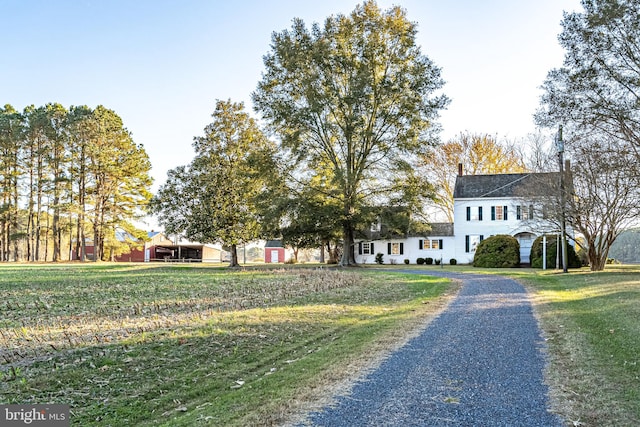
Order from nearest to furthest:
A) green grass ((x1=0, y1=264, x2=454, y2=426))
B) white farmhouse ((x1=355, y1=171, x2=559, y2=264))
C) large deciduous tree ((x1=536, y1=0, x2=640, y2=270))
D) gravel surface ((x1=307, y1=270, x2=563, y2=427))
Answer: gravel surface ((x1=307, y1=270, x2=563, y2=427)) < green grass ((x1=0, y1=264, x2=454, y2=426)) < large deciduous tree ((x1=536, y1=0, x2=640, y2=270)) < white farmhouse ((x1=355, y1=171, x2=559, y2=264))

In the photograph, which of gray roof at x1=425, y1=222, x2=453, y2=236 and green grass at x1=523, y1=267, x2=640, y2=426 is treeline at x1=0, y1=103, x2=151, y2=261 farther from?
green grass at x1=523, y1=267, x2=640, y2=426

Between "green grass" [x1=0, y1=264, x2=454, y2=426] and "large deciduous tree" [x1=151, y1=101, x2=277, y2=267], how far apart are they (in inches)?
720

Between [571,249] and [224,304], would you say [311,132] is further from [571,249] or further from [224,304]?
[224,304]

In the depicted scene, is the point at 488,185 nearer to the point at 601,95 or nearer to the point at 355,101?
the point at 355,101

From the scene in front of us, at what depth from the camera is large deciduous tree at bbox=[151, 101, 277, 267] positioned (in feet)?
104

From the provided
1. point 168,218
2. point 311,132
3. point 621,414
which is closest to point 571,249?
point 311,132

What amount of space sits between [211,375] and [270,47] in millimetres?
30082

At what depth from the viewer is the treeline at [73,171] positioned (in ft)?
145

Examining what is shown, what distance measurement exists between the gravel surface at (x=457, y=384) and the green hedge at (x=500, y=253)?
2404 cm

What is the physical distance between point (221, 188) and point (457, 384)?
28163 millimetres

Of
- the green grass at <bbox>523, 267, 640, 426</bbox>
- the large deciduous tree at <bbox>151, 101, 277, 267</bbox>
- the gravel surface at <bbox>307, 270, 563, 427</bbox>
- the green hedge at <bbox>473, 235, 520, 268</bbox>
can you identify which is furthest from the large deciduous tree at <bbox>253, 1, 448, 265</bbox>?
the gravel surface at <bbox>307, 270, 563, 427</bbox>

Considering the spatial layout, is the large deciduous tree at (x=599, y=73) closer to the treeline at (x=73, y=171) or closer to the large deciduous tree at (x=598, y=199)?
the large deciduous tree at (x=598, y=199)

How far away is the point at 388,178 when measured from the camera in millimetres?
32656

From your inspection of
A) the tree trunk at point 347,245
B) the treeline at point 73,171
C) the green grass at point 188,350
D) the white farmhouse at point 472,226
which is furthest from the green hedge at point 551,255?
the treeline at point 73,171
